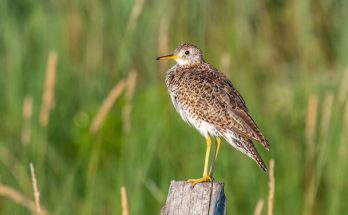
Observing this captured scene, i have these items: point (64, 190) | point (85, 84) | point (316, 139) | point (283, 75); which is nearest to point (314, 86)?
point (316, 139)

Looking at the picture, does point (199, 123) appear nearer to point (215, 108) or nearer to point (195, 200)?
point (215, 108)

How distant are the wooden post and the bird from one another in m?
0.95

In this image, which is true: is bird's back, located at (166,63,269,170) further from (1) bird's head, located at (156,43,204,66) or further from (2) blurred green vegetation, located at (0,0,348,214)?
(2) blurred green vegetation, located at (0,0,348,214)

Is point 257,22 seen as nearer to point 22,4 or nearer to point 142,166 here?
point 22,4

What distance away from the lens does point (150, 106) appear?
9398mm

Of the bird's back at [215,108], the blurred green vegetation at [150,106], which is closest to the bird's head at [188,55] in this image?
the blurred green vegetation at [150,106]

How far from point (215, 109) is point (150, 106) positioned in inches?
109

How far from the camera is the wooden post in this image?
5062 mm

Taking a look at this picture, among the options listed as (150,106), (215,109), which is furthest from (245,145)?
(150,106)

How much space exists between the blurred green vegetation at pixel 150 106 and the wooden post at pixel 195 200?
2.61 metres

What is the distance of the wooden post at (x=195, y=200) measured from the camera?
5062 millimetres

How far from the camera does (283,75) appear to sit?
1118 cm

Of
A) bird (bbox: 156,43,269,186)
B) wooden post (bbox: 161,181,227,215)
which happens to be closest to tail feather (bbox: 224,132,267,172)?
bird (bbox: 156,43,269,186)

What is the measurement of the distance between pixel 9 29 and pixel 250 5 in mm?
2592
